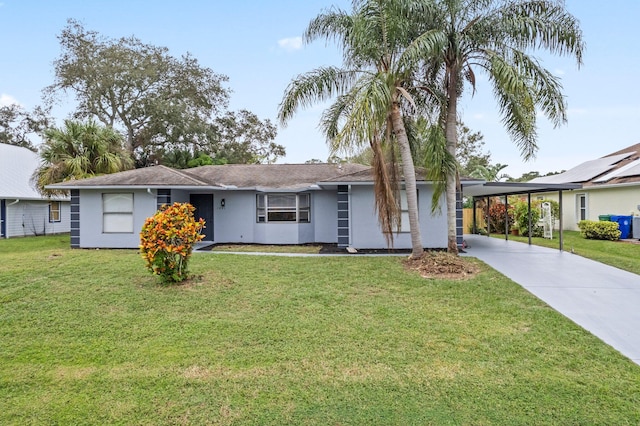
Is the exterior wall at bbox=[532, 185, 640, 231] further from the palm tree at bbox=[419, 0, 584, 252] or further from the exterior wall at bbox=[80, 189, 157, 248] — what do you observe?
the exterior wall at bbox=[80, 189, 157, 248]

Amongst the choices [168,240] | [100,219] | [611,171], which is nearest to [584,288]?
[168,240]

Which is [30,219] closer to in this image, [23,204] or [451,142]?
[23,204]

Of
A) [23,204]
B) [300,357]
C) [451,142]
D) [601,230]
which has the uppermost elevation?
[451,142]

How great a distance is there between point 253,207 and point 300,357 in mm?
10894

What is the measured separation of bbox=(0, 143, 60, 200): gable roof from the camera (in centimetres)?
1811

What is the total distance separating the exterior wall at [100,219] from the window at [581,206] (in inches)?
846

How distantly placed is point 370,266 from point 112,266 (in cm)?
660

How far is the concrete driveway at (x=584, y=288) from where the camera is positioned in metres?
5.33

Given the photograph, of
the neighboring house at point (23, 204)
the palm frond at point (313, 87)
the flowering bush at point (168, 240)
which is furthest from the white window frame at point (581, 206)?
the neighboring house at point (23, 204)

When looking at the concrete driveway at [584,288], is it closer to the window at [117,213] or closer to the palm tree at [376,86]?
the palm tree at [376,86]

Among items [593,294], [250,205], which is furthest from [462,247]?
[250,205]

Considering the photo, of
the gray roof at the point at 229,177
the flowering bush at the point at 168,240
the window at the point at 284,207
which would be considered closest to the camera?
the flowering bush at the point at 168,240

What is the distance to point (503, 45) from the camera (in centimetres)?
958

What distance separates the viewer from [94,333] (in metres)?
5.25
